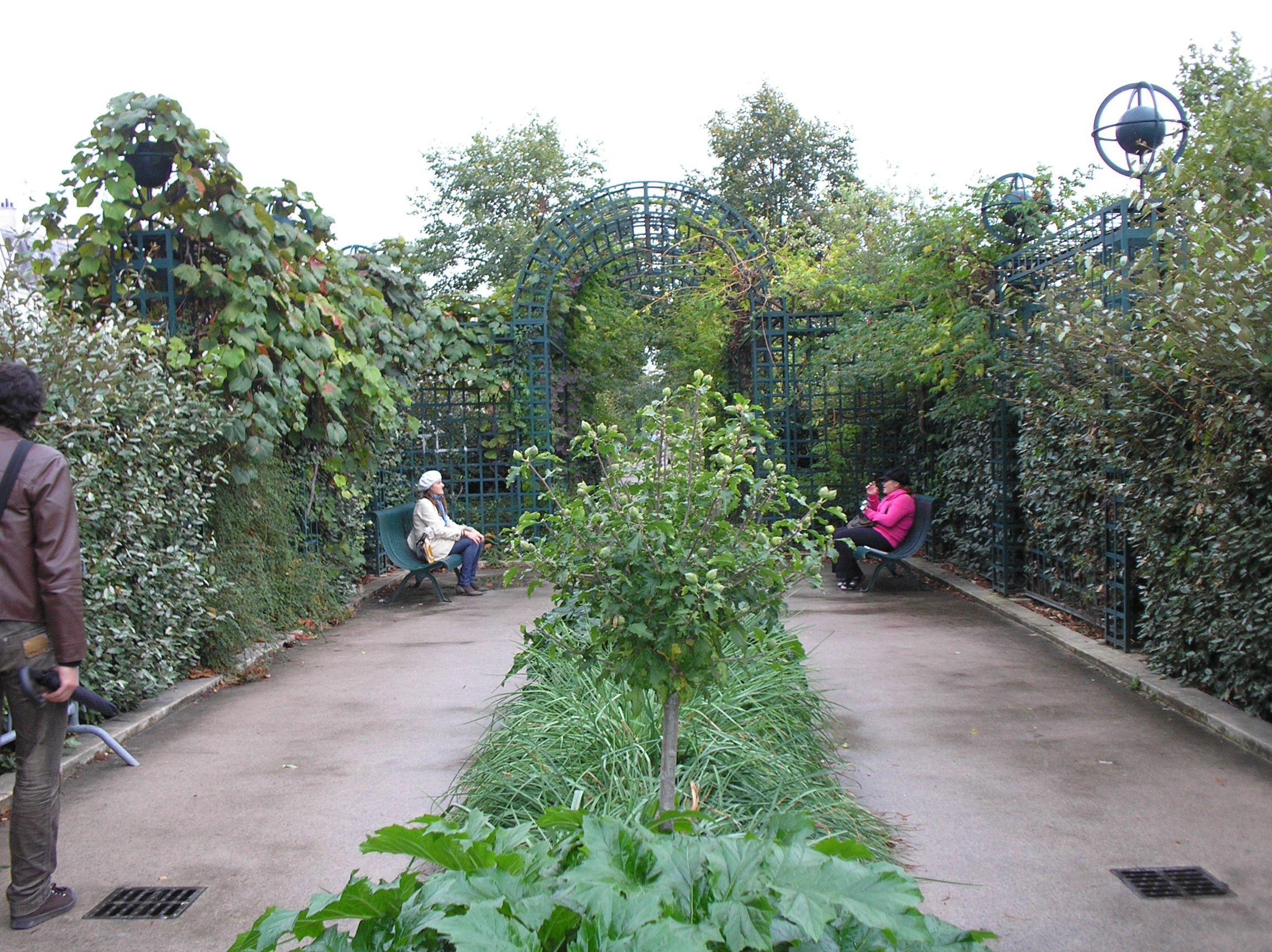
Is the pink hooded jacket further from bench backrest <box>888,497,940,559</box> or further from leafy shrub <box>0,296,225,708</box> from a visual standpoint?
leafy shrub <box>0,296,225,708</box>

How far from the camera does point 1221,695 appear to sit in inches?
199

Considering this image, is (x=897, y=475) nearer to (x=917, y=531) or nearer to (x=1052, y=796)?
(x=917, y=531)

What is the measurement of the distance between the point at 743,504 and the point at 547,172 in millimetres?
27086

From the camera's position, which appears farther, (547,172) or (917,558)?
(547,172)

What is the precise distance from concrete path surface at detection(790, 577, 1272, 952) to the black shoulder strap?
302 centimetres

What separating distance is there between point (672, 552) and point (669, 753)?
65cm

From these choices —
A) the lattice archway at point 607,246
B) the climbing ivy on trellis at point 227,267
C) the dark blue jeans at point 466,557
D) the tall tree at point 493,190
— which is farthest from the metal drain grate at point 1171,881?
the tall tree at point 493,190

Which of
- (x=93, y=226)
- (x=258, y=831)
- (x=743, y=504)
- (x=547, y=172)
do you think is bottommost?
(x=258, y=831)

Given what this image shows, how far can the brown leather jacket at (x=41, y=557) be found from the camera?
3.05 m

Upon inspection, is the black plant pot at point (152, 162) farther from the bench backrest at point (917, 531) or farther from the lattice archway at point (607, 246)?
the bench backrest at point (917, 531)

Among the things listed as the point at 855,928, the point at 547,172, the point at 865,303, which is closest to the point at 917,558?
the point at 865,303

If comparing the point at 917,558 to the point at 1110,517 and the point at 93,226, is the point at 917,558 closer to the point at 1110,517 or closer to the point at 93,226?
the point at 1110,517

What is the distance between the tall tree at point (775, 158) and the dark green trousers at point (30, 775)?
91.8 feet

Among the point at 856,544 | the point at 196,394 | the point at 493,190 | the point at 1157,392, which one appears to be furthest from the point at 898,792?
the point at 493,190
